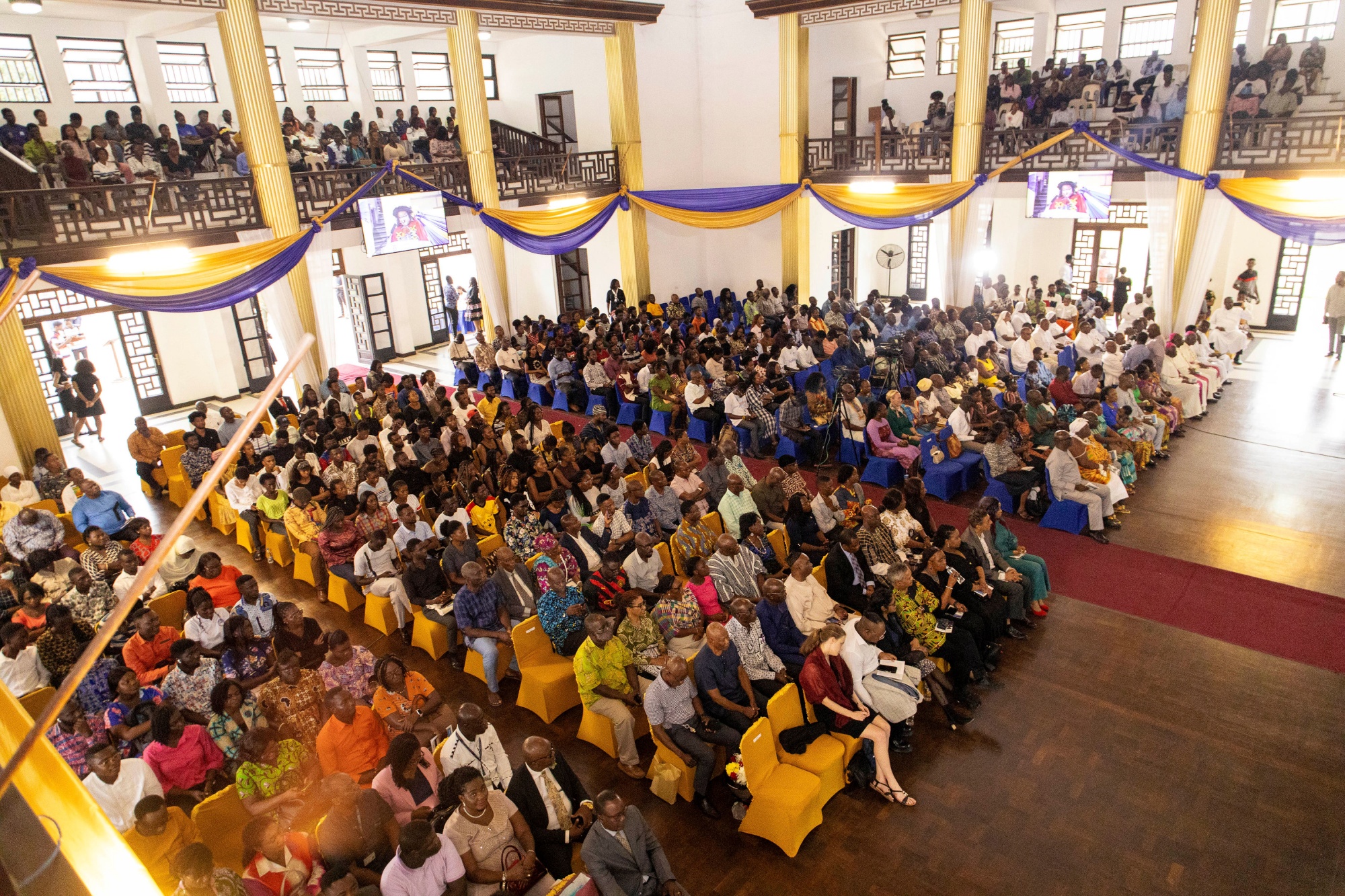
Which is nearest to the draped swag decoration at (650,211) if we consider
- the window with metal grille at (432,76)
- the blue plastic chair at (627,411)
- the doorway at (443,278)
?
the blue plastic chair at (627,411)

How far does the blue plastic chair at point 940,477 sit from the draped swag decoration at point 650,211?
5520mm

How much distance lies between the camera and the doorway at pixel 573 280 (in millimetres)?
17328

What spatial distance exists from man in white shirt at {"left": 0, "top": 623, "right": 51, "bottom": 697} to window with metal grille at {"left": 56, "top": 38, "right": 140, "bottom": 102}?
9947 millimetres

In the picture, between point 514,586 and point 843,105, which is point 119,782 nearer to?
point 514,586

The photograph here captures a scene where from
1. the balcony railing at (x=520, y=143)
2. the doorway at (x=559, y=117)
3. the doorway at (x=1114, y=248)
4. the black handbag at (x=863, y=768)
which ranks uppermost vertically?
the doorway at (x=559, y=117)

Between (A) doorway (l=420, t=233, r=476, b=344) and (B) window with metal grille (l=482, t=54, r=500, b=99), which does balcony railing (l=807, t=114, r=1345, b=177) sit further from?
(A) doorway (l=420, t=233, r=476, b=344)

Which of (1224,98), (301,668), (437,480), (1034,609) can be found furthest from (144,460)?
(1224,98)

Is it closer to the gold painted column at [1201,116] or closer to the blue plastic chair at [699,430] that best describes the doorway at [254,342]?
the blue plastic chair at [699,430]

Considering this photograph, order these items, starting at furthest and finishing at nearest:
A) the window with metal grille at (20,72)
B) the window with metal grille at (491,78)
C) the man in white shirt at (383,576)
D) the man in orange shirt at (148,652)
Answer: the window with metal grille at (491,78)
the window with metal grille at (20,72)
the man in white shirt at (383,576)
the man in orange shirt at (148,652)

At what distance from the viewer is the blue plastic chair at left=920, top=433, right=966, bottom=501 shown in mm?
8469

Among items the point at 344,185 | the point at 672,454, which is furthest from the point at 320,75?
the point at 672,454

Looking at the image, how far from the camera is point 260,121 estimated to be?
10672 mm

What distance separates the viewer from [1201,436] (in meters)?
9.91

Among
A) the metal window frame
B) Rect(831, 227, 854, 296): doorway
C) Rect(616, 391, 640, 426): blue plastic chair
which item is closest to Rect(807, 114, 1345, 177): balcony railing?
Rect(831, 227, 854, 296): doorway
